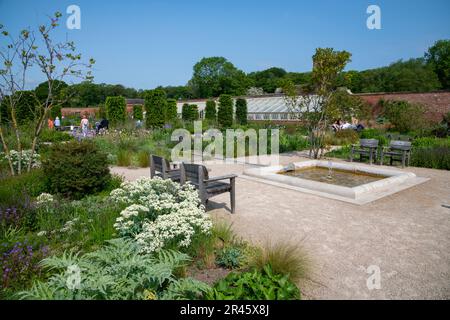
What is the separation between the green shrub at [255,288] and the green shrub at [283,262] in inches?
7.8

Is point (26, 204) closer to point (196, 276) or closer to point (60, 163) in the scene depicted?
point (60, 163)

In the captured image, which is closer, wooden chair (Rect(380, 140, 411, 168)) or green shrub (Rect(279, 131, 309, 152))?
wooden chair (Rect(380, 140, 411, 168))

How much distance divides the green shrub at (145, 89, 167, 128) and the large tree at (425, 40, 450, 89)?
46064mm

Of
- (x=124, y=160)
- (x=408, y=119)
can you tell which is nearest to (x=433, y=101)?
(x=408, y=119)

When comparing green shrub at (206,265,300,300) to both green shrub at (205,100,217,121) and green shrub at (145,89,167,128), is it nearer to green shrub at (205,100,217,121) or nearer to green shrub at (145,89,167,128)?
green shrub at (145,89,167,128)

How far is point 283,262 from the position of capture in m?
3.30

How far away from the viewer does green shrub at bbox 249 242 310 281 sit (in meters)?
3.29

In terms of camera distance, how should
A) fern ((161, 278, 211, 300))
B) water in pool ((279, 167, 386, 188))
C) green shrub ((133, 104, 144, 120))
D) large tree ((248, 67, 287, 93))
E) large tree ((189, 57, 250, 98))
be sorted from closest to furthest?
fern ((161, 278, 211, 300))
water in pool ((279, 167, 386, 188))
green shrub ((133, 104, 144, 120))
large tree ((248, 67, 287, 93))
large tree ((189, 57, 250, 98))

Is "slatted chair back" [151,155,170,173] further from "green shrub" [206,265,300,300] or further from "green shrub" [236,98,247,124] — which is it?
"green shrub" [236,98,247,124]

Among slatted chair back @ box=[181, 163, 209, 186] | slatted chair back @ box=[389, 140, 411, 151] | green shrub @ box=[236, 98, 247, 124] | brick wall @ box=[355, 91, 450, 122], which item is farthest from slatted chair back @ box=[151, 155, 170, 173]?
brick wall @ box=[355, 91, 450, 122]

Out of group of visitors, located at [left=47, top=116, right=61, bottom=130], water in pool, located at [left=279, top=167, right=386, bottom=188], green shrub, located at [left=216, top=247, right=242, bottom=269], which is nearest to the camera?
green shrub, located at [left=216, top=247, right=242, bottom=269]

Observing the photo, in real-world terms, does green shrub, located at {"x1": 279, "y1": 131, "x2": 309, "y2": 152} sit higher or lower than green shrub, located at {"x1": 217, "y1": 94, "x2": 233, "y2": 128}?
lower

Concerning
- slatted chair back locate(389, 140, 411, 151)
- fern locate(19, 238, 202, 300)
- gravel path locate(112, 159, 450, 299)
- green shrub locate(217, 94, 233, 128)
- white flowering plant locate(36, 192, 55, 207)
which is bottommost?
gravel path locate(112, 159, 450, 299)

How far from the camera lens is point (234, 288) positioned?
2.86m
